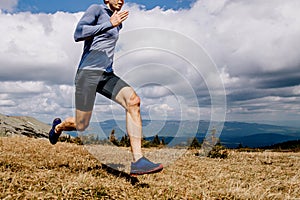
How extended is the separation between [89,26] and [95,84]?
96 cm

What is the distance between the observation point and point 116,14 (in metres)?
5.23

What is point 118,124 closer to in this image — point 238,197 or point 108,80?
point 108,80

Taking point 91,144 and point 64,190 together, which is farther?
point 91,144

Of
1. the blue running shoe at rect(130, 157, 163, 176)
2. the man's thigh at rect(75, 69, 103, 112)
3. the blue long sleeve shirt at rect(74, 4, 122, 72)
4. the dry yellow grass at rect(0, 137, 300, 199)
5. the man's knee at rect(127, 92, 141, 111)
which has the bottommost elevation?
the dry yellow grass at rect(0, 137, 300, 199)

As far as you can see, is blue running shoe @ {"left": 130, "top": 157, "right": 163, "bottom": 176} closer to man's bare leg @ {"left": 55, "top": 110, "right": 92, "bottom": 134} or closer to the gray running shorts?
the gray running shorts

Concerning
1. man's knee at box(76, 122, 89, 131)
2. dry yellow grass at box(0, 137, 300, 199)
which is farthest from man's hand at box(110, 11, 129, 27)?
dry yellow grass at box(0, 137, 300, 199)

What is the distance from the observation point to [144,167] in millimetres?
4883

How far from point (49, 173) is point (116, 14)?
8.72 ft

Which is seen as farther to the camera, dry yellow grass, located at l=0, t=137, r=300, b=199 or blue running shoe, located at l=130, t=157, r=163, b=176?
blue running shoe, located at l=130, t=157, r=163, b=176

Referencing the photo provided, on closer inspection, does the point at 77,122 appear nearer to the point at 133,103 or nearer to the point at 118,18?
the point at 133,103

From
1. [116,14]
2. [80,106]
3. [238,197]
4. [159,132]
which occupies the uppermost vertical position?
[116,14]

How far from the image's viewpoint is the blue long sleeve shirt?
5352mm

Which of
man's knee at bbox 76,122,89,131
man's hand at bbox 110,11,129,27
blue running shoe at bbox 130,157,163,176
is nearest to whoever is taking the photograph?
blue running shoe at bbox 130,157,163,176

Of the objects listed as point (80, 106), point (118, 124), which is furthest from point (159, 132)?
point (80, 106)
